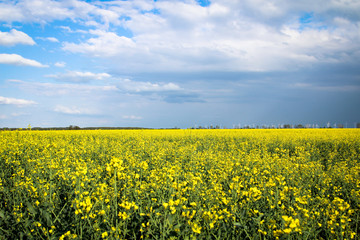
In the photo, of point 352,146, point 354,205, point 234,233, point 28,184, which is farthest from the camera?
point 352,146

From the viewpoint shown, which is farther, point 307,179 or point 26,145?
point 26,145

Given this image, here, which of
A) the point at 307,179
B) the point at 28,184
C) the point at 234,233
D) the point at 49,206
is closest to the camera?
the point at 234,233

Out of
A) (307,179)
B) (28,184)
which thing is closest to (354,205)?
(307,179)

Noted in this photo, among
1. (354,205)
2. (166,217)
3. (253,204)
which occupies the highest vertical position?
(166,217)

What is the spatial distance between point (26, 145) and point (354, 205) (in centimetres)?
1115

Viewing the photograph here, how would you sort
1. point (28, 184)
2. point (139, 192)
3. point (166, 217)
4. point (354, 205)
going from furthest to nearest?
point (354, 205) < point (28, 184) < point (139, 192) < point (166, 217)

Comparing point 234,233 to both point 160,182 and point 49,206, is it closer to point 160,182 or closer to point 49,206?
point 160,182

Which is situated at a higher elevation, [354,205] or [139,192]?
[139,192]

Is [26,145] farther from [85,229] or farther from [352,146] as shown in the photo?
[352,146]

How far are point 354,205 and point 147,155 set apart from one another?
7.36m

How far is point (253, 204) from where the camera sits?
4.14m

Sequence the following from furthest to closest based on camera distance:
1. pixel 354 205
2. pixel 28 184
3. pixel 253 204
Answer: pixel 354 205 → pixel 28 184 → pixel 253 204

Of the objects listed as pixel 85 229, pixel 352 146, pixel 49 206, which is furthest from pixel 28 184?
pixel 352 146

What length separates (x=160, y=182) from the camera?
4.36 meters
